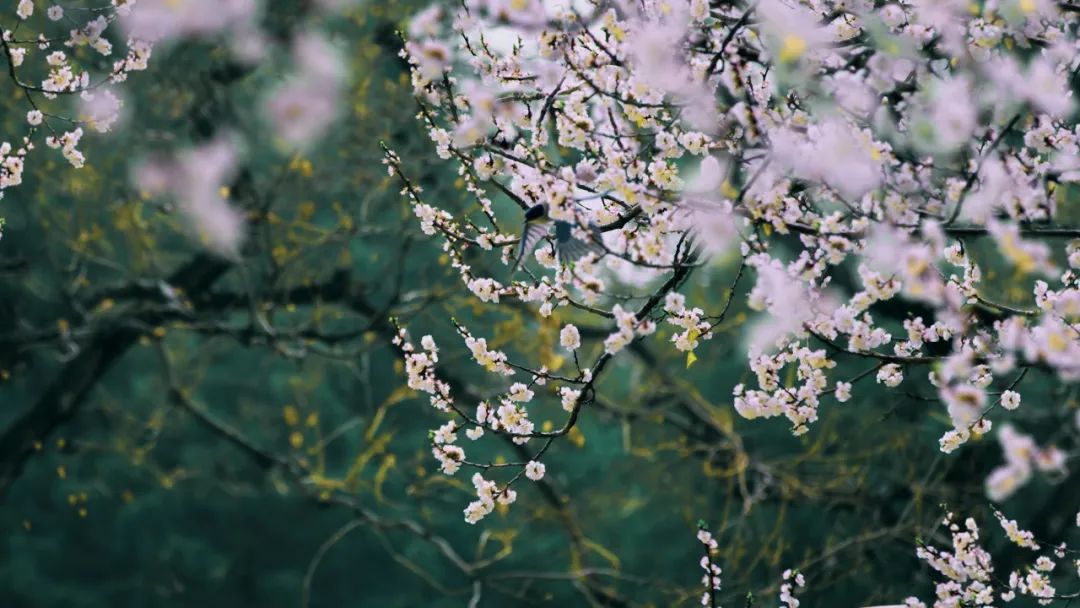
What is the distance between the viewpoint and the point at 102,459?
12.0 feet

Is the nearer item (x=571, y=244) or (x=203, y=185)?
(x=571, y=244)

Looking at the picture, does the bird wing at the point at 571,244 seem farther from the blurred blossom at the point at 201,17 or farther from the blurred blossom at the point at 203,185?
the blurred blossom at the point at 203,185

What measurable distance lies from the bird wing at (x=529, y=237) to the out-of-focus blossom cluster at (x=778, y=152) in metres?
0.06

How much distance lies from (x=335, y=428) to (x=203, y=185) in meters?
1.01

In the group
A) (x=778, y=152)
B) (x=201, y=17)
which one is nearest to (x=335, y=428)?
(x=201, y=17)

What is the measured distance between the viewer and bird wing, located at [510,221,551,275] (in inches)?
55.6

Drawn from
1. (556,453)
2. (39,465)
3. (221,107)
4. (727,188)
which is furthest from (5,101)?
(727,188)

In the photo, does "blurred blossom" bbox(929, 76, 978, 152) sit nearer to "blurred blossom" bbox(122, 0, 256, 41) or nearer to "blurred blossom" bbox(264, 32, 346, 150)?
"blurred blossom" bbox(122, 0, 256, 41)

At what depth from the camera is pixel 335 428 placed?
3.72 meters

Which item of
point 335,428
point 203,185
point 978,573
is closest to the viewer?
point 978,573

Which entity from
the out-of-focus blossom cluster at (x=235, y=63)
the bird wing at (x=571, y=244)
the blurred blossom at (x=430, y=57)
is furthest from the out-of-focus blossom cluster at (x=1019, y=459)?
the out-of-focus blossom cluster at (x=235, y=63)

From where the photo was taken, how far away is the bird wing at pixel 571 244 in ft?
4.55

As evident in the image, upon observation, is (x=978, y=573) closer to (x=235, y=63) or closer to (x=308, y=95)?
(x=308, y=95)

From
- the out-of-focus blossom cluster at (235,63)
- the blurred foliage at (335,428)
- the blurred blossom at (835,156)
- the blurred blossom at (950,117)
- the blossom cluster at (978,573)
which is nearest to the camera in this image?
the blurred blossom at (950,117)
